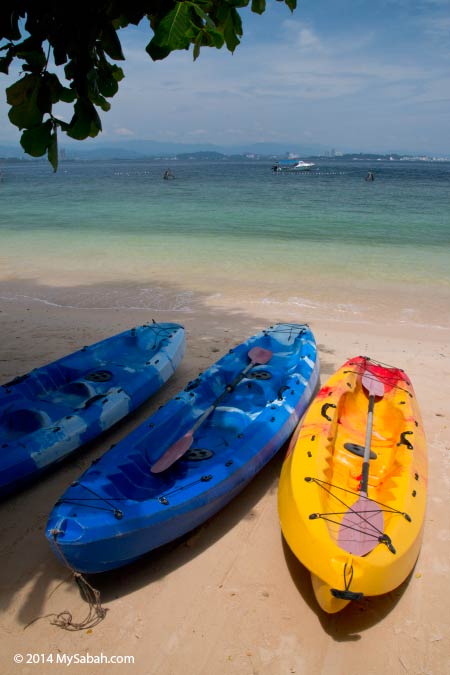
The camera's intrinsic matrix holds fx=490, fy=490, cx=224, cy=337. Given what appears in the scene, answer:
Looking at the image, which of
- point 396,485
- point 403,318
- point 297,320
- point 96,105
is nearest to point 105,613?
point 396,485

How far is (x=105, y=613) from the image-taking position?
3.37m

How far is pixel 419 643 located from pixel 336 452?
1.81m

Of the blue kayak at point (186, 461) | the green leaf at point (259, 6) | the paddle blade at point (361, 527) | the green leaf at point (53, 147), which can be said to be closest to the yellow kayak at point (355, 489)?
the paddle blade at point (361, 527)

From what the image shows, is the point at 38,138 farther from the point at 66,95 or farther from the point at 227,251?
the point at 227,251

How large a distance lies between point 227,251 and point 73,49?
13.0 meters

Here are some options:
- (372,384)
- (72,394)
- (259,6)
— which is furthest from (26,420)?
(259,6)

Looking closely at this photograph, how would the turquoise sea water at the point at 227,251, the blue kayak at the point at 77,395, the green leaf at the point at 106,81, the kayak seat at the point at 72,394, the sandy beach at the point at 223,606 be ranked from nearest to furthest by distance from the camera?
1. the green leaf at the point at 106,81
2. the sandy beach at the point at 223,606
3. the blue kayak at the point at 77,395
4. the kayak seat at the point at 72,394
5. the turquoise sea water at the point at 227,251

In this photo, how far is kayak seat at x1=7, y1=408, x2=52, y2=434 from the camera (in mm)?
5051

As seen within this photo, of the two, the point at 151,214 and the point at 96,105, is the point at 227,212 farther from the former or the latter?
the point at 96,105

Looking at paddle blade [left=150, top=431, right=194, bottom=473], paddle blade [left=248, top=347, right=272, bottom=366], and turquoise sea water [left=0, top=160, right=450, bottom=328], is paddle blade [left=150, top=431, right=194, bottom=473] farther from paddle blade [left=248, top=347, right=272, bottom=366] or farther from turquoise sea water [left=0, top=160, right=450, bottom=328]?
turquoise sea water [left=0, top=160, right=450, bottom=328]

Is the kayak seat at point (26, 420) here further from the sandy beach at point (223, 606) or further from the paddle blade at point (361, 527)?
the paddle blade at point (361, 527)

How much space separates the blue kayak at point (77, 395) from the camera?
4527 mm

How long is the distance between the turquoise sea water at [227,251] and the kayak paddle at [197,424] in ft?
14.3

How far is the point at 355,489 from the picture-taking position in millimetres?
4246
